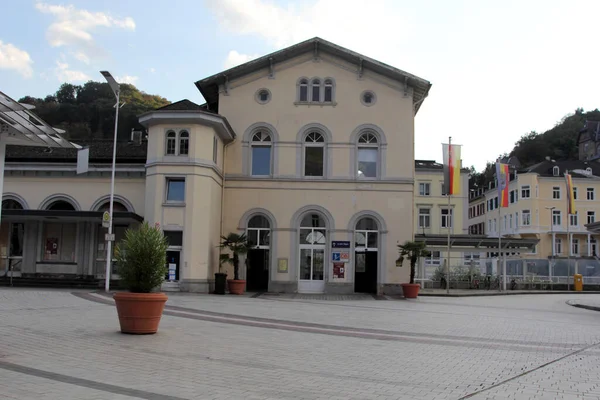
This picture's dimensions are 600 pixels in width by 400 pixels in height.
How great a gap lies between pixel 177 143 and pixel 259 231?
6.17 m

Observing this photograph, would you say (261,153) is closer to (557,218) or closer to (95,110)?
(95,110)

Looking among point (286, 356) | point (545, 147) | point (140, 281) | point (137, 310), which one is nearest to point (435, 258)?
point (140, 281)

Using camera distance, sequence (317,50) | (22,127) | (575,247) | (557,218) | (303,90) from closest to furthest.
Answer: (22,127)
(317,50)
(303,90)
(557,218)
(575,247)

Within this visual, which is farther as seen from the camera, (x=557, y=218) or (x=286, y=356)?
(x=557, y=218)

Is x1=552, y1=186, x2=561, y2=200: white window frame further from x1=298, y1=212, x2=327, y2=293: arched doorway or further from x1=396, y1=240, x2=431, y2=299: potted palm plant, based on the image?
x1=298, y1=212, x2=327, y2=293: arched doorway

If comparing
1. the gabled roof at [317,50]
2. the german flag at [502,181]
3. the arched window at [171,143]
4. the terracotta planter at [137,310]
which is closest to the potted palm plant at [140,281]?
the terracotta planter at [137,310]

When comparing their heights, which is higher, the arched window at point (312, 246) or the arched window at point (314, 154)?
the arched window at point (314, 154)

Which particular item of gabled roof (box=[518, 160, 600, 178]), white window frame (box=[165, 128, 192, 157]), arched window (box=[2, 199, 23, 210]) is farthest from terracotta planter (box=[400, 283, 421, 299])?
gabled roof (box=[518, 160, 600, 178])

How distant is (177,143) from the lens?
26.9 metres

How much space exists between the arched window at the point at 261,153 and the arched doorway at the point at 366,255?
17.7ft

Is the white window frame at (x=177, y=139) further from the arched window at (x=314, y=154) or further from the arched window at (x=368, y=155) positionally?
the arched window at (x=368, y=155)

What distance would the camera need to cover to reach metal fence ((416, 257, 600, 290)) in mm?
38375

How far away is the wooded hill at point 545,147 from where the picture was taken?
371 feet

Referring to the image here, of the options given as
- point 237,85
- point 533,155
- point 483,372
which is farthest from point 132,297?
point 533,155
